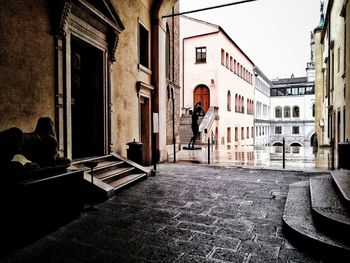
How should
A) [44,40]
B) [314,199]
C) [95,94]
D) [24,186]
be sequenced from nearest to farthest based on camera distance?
[24,186]
[314,199]
[44,40]
[95,94]

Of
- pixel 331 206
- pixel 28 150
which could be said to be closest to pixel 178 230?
pixel 331 206

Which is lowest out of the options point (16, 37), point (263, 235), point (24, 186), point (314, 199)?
point (263, 235)

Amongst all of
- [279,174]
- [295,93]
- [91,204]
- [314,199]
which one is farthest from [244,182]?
[295,93]

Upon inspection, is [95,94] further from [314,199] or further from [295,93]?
[295,93]

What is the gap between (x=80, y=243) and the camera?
12.7ft

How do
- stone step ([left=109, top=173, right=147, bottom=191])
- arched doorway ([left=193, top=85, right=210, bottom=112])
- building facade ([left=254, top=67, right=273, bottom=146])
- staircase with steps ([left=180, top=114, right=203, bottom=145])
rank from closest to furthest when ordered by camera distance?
stone step ([left=109, top=173, right=147, bottom=191]) < staircase with steps ([left=180, top=114, right=203, bottom=145]) < arched doorway ([left=193, top=85, right=210, bottom=112]) < building facade ([left=254, top=67, right=273, bottom=146])

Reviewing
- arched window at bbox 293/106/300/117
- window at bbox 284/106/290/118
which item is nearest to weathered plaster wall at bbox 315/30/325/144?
arched window at bbox 293/106/300/117

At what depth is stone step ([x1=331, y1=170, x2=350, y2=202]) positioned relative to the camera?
4.68 meters

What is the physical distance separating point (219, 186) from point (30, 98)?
196 inches

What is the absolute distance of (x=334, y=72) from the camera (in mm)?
15477

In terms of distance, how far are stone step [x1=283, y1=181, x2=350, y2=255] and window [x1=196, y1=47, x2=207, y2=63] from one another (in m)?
23.1

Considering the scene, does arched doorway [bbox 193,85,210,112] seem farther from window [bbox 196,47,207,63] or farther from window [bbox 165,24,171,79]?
window [bbox 165,24,171,79]

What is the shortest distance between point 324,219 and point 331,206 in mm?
590

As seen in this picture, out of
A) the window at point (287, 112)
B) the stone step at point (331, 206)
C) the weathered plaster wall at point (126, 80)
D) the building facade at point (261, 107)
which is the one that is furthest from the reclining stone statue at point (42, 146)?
the window at point (287, 112)
